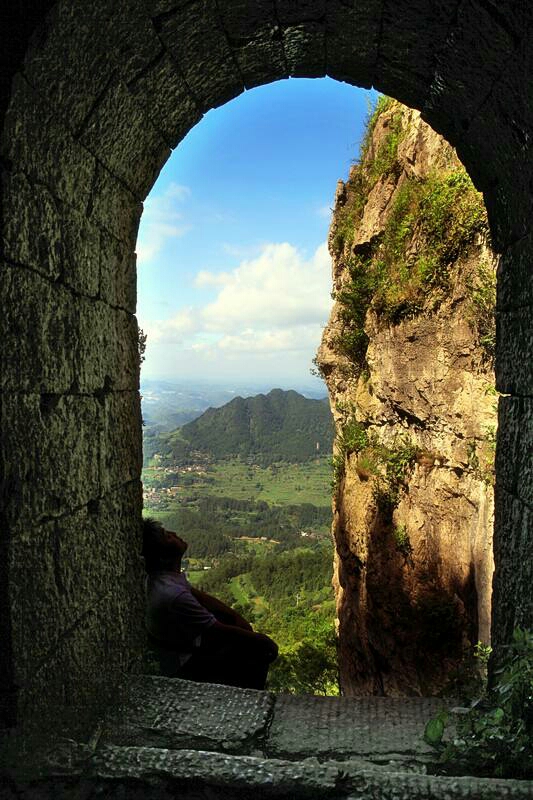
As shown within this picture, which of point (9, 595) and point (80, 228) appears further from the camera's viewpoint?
point (80, 228)

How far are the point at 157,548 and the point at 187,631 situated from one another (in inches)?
20.0

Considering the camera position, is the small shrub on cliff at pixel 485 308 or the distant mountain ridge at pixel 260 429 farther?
the distant mountain ridge at pixel 260 429

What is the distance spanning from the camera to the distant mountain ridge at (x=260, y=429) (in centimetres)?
12750

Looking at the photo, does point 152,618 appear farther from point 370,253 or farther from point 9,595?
point 370,253

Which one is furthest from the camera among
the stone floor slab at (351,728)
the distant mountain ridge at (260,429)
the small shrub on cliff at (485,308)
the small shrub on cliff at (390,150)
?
the distant mountain ridge at (260,429)

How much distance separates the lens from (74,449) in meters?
2.39

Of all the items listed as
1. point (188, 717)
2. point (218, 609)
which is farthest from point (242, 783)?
point (218, 609)

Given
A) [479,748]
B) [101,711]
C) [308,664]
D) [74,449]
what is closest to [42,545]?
[74,449]

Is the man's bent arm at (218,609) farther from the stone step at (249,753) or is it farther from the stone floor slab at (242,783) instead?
the stone floor slab at (242,783)

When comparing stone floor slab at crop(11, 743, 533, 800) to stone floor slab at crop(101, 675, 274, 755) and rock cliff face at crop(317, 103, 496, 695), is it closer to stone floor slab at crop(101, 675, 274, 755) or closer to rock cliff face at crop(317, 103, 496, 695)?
stone floor slab at crop(101, 675, 274, 755)

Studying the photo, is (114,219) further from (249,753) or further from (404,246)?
(404,246)

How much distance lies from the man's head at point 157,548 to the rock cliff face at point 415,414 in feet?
11.9

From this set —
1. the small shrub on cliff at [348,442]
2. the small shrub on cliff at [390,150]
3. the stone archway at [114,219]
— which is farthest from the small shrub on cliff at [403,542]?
the small shrub on cliff at [390,150]

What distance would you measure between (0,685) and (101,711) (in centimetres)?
65
